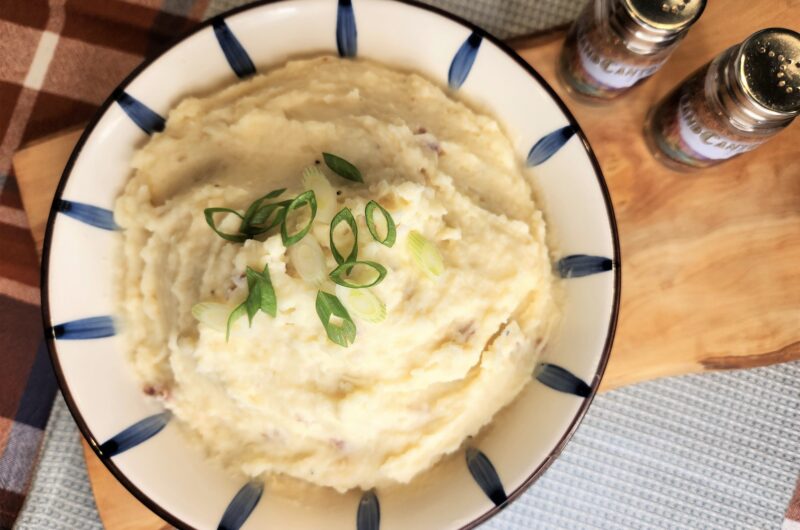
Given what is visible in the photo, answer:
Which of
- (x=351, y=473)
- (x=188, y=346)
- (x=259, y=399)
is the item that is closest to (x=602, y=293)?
(x=351, y=473)

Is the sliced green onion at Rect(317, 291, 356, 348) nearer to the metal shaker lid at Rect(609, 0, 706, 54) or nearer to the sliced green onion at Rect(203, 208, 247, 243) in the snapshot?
the sliced green onion at Rect(203, 208, 247, 243)

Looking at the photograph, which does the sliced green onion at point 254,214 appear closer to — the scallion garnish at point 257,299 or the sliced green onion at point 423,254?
the scallion garnish at point 257,299

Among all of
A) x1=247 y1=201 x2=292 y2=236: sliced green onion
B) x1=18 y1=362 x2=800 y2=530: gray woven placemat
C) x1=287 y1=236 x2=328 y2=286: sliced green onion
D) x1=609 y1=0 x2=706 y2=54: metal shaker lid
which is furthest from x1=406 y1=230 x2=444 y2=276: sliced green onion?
x1=18 y1=362 x2=800 y2=530: gray woven placemat

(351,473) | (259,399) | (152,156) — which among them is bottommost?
(351,473)

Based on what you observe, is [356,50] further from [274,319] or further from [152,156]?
[274,319]

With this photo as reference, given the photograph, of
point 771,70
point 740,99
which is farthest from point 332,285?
point 771,70
